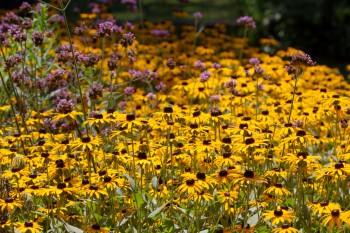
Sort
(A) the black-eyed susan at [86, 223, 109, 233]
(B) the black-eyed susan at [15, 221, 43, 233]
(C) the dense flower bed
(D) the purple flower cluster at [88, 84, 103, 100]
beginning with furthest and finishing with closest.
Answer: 1. (D) the purple flower cluster at [88, 84, 103, 100]
2. (C) the dense flower bed
3. (A) the black-eyed susan at [86, 223, 109, 233]
4. (B) the black-eyed susan at [15, 221, 43, 233]

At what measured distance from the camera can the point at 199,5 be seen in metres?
20.2

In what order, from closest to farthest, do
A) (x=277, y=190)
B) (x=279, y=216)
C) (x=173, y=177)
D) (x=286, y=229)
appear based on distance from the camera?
(x=286, y=229)
(x=279, y=216)
(x=277, y=190)
(x=173, y=177)

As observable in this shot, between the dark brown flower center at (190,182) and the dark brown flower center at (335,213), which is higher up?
the dark brown flower center at (190,182)

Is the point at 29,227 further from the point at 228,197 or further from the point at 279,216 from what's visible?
the point at 279,216

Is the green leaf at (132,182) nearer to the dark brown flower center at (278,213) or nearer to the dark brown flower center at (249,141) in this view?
the dark brown flower center at (249,141)

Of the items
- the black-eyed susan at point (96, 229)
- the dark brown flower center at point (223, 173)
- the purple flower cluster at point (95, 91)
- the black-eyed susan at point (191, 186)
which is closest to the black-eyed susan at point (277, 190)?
the dark brown flower center at point (223, 173)

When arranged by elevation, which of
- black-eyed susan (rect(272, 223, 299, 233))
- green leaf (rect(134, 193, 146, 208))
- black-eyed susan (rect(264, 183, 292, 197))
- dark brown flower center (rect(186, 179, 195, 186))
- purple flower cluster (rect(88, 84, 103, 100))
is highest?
purple flower cluster (rect(88, 84, 103, 100))

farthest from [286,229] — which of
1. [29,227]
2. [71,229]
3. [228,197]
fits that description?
[29,227]

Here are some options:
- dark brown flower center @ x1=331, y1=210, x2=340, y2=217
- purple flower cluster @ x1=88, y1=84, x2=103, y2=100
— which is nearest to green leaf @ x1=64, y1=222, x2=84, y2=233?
purple flower cluster @ x1=88, y1=84, x2=103, y2=100

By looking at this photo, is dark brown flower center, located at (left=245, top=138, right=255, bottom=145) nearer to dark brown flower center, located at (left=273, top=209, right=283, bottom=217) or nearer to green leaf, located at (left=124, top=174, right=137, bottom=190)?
dark brown flower center, located at (left=273, top=209, right=283, bottom=217)

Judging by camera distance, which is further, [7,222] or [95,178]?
[95,178]

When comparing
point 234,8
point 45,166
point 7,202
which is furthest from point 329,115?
point 234,8

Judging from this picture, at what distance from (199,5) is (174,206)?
16.6 m

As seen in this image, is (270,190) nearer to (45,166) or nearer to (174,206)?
(174,206)
